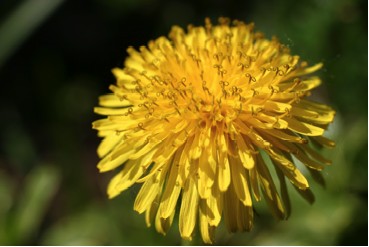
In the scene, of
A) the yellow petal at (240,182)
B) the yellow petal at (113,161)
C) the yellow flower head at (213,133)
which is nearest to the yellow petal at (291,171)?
the yellow flower head at (213,133)

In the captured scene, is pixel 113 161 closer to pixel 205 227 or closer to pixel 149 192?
pixel 149 192

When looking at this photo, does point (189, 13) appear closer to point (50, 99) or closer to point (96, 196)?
point (50, 99)

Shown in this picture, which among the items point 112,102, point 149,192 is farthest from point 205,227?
point 112,102

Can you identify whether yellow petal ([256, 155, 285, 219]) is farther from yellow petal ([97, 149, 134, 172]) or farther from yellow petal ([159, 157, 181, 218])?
yellow petal ([97, 149, 134, 172])

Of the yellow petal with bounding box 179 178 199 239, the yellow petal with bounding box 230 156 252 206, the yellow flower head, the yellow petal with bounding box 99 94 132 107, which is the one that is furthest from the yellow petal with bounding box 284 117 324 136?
the yellow petal with bounding box 99 94 132 107

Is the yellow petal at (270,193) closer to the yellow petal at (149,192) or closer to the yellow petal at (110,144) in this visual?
the yellow petal at (149,192)

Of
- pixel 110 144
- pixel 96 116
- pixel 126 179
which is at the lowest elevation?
pixel 126 179
